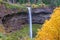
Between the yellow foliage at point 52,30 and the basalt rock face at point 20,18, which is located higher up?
the yellow foliage at point 52,30

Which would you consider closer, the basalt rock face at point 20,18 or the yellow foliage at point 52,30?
the yellow foliage at point 52,30

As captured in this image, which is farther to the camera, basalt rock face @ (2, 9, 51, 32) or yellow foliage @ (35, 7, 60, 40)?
basalt rock face @ (2, 9, 51, 32)

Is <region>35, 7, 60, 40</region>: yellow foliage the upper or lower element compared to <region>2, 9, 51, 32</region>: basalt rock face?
upper

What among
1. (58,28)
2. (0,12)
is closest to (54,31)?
(58,28)

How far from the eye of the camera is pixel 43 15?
112ft

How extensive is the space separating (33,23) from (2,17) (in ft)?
13.8

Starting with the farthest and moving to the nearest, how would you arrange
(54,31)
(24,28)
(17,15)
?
(17,15) < (24,28) < (54,31)

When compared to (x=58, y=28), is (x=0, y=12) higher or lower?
lower

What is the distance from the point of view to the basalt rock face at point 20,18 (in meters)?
32.1

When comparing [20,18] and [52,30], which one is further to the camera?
[20,18]

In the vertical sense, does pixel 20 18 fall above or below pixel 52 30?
below

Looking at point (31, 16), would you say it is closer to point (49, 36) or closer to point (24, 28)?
point (24, 28)

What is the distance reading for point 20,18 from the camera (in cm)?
3344

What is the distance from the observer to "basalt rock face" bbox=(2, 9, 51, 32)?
3212cm
